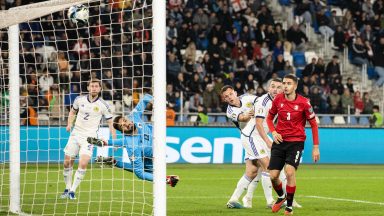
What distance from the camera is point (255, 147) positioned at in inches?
547

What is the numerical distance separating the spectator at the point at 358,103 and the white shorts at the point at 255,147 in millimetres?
15966

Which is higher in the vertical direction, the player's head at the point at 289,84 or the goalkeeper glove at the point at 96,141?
the player's head at the point at 289,84

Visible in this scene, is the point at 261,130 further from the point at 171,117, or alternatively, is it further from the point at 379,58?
the point at 379,58

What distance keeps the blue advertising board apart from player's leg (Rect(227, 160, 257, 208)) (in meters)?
9.32

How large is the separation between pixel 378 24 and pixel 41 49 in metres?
14.1

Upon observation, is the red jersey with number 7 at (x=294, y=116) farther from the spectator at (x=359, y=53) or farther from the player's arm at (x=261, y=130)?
the spectator at (x=359, y=53)

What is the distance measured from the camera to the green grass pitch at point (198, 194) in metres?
13.2

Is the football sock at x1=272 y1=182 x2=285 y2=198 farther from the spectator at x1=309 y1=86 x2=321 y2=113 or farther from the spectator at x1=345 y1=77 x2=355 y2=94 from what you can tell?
the spectator at x1=345 y1=77 x2=355 y2=94

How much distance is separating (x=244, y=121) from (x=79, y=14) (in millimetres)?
3159

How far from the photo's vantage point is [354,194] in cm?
1675

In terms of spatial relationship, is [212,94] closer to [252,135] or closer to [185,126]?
[185,126]

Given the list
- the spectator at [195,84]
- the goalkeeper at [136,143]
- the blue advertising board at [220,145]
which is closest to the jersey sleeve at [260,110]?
the goalkeeper at [136,143]

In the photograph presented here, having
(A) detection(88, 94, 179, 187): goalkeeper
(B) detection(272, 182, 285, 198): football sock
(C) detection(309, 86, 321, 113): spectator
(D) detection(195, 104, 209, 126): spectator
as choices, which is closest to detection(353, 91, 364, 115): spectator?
(C) detection(309, 86, 321, 113): spectator

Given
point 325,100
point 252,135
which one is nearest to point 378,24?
Answer: point 325,100
